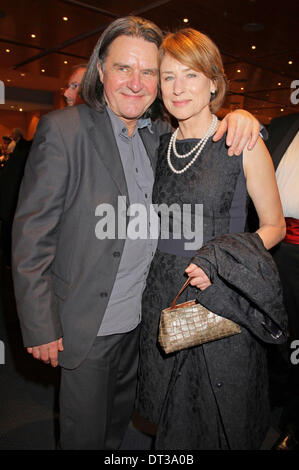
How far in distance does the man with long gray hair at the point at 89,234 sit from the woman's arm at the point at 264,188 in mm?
74

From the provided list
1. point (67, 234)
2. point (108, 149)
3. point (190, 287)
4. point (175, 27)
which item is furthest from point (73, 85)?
point (190, 287)

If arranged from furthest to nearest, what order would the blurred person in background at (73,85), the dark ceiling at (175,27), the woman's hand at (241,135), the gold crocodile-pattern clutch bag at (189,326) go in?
the dark ceiling at (175,27)
the blurred person in background at (73,85)
the woman's hand at (241,135)
the gold crocodile-pattern clutch bag at (189,326)

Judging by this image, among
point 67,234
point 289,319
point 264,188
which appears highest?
point 264,188

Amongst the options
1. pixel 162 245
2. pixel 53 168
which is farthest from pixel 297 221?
pixel 53 168

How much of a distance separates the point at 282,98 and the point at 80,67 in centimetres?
939

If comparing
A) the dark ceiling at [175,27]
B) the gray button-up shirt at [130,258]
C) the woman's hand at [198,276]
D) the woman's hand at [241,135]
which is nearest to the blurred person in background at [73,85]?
the dark ceiling at [175,27]

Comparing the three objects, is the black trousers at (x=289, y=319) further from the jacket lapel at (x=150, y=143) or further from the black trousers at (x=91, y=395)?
the black trousers at (x=91, y=395)

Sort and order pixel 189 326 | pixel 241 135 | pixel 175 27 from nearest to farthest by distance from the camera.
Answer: pixel 189 326 < pixel 241 135 < pixel 175 27

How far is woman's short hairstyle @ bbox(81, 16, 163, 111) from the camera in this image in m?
1.56

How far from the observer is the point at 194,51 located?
1434 millimetres

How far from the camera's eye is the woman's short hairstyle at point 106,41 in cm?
156

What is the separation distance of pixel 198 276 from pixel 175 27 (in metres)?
3.84

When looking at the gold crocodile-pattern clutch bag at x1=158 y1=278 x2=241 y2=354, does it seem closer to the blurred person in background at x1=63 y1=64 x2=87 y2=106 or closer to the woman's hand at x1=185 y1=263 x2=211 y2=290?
the woman's hand at x1=185 y1=263 x2=211 y2=290

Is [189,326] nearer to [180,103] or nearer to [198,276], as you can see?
[198,276]
